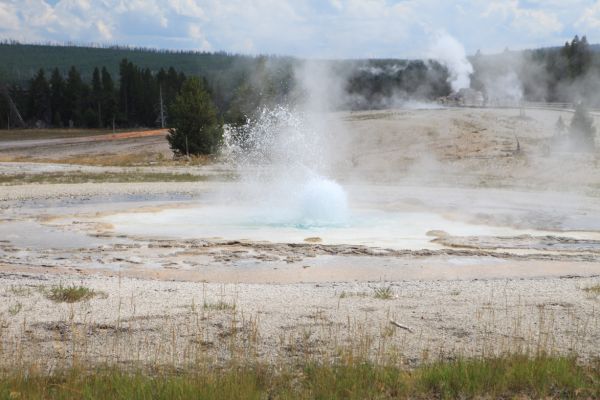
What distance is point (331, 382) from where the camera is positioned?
516 centimetres

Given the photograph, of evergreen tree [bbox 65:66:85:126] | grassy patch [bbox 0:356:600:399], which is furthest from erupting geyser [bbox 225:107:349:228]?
evergreen tree [bbox 65:66:85:126]

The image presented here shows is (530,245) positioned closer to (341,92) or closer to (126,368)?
(126,368)

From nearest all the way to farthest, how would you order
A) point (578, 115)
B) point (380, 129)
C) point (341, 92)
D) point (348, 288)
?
point (348, 288) → point (578, 115) → point (380, 129) → point (341, 92)

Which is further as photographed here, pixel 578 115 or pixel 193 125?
pixel 193 125

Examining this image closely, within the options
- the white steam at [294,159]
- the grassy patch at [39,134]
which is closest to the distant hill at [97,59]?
the grassy patch at [39,134]

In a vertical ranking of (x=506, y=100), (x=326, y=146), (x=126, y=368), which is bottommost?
(x=126, y=368)

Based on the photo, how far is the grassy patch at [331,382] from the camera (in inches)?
194

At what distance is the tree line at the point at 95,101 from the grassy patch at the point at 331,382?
205 ft

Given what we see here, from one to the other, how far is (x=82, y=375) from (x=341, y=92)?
42.4 metres

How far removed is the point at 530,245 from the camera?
1205cm

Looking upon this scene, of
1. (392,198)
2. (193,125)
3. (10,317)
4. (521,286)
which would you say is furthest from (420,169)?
(10,317)

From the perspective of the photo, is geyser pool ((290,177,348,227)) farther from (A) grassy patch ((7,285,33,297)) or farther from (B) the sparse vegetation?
(B) the sparse vegetation

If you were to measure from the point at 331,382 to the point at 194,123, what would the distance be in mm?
28063

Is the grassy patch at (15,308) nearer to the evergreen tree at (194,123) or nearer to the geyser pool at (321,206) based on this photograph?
the geyser pool at (321,206)
